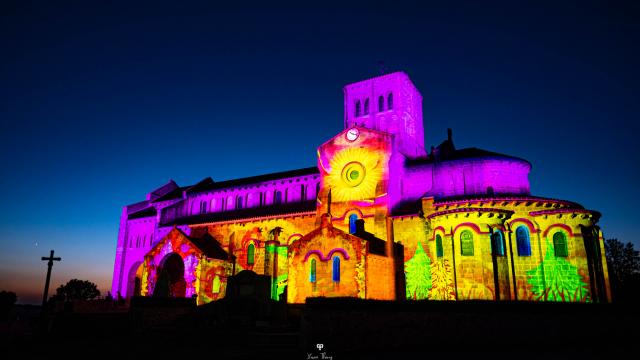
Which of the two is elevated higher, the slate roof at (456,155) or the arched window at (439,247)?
the slate roof at (456,155)

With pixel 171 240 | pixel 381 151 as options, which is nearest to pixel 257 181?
pixel 171 240

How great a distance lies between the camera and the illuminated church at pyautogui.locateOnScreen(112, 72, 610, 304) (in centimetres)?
2825

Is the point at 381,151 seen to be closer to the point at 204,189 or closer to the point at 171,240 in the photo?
the point at 171,240

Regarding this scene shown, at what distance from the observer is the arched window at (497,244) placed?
27913 millimetres

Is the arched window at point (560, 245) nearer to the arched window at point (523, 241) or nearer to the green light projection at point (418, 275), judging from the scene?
the arched window at point (523, 241)

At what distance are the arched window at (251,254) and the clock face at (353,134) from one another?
14010 mm

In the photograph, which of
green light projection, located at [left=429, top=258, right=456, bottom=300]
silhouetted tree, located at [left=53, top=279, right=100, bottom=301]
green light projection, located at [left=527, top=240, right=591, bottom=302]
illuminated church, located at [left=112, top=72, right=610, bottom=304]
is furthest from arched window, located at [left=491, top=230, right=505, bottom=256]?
silhouetted tree, located at [left=53, top=279, right=100, bottom=301]

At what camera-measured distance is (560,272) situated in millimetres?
28078

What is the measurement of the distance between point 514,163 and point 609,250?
33.2 m

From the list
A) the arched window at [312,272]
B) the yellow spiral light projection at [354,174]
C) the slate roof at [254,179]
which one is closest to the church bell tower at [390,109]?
the yellow spiral light projection at [354,174]

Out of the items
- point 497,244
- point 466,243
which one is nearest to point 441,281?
point 466,243

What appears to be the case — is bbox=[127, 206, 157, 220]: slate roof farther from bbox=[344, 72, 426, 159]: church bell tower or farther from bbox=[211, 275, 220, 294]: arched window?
bbox=[344, 72, 426, 159]: church bell tower

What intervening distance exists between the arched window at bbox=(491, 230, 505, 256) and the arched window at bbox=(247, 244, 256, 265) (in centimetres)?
2158

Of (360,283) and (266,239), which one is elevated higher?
(266,239)
